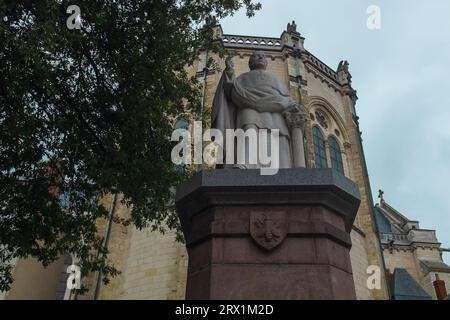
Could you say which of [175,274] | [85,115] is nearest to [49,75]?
[85,115]

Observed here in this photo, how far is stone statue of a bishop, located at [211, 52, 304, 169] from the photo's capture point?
4602 millimetres

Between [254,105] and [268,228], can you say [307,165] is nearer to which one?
[254,105]

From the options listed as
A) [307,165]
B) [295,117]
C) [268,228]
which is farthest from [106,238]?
[268,228]

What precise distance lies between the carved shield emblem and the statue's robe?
0.99 m

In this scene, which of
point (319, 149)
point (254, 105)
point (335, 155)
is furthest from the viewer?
point (335, 155)

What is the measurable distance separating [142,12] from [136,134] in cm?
241

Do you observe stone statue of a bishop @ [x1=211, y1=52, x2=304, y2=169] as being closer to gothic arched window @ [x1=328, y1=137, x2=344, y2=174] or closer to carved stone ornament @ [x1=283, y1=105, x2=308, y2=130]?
carved stone ornament @ [x1=283, y1=105, x2=308, y2=130]

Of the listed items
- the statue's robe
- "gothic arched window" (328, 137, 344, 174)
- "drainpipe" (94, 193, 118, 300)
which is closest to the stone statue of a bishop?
the statue's robe

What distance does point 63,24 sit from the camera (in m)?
6.89

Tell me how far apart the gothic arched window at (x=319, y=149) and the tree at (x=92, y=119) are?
34.0 feet

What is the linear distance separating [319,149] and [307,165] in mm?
6146

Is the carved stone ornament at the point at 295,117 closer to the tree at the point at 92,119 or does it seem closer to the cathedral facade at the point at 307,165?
the tree at the point at 92,119

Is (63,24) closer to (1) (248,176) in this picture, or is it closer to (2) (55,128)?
(2) (55,128)

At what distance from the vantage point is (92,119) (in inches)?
313
